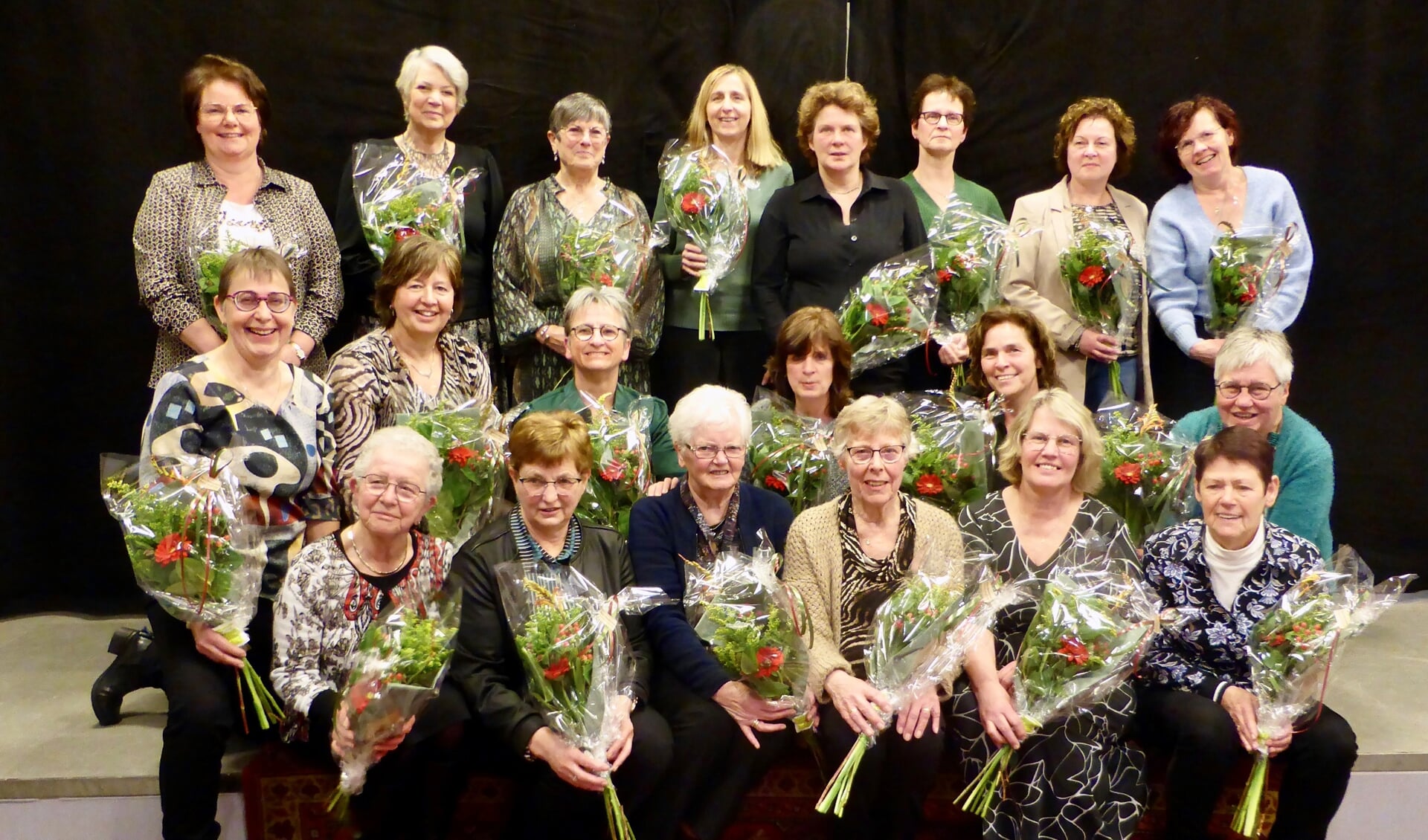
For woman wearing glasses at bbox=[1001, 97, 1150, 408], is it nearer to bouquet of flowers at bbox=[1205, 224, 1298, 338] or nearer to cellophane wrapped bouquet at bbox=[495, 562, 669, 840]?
bouquet of flowers at bbox=[1205, 224, 1298, 338]

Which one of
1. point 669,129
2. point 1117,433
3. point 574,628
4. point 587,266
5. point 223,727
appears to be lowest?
point 223,727

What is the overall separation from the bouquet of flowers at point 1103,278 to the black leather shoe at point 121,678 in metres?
Answer: 2.85

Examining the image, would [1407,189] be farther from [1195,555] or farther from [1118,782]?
[1118,782]

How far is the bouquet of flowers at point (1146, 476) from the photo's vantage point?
138 inches

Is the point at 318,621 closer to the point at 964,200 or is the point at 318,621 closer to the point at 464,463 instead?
the point at 464,463

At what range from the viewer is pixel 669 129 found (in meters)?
4.67

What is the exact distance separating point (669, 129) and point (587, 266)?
3.17 feet

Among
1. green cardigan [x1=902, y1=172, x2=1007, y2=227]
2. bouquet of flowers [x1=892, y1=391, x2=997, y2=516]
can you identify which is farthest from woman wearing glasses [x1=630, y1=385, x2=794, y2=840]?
green cardigan [x1=902, y1=172, x2=1007, y2=227]

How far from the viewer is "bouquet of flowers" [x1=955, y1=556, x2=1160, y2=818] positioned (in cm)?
281

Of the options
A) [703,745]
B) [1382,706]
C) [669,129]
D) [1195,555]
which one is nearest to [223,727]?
[703,745]

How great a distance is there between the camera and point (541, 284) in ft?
13.3

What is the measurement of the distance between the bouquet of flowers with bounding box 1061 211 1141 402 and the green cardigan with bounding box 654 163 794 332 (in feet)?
3.17

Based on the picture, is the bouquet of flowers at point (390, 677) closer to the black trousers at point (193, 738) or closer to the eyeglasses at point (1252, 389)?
the black trousers at point (193, 738)

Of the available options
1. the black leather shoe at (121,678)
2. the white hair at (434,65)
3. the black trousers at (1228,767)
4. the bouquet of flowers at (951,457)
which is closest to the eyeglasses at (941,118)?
the bouquet of flowers at (951,457)
